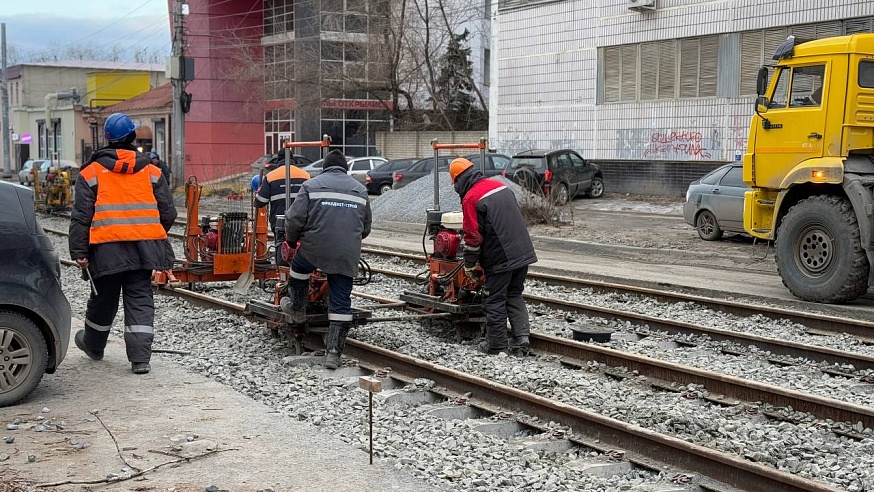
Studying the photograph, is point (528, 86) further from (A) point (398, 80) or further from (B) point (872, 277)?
(B) point (872, 277)

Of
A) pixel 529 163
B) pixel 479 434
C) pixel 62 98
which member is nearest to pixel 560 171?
pixel 529 163

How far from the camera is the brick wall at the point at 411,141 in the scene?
4244 centimetres

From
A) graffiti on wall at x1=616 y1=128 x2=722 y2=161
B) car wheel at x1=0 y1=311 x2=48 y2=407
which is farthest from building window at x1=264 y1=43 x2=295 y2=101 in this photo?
car wheel at x1=0 y1=311 x2=48 y2=407

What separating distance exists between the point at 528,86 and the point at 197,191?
2275cm

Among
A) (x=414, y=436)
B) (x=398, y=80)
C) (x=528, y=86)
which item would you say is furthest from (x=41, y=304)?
(x=398, y=80)

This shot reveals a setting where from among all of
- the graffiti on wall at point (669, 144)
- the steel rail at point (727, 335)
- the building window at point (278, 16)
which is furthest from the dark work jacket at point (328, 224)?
the building window at point (278, 16)

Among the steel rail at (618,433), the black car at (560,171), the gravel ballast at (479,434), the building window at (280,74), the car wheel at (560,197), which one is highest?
the building window at (280,74)

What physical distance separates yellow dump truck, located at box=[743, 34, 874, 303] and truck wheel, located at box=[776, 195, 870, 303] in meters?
0.01

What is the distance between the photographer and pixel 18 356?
23.8ft

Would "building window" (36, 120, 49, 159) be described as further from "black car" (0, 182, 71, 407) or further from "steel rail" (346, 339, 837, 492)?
"steel rail" (346, 339, 837, 492)

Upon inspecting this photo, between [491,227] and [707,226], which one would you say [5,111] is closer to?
[707,226]

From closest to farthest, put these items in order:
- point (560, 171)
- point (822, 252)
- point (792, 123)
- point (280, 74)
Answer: point (822, 252), point (792, 123), point (560, 171), point (280, 74)

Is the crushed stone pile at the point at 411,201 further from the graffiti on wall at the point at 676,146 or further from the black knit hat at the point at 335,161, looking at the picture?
the black knit hat at the point at 335,161

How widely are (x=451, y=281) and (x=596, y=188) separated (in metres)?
21.9
